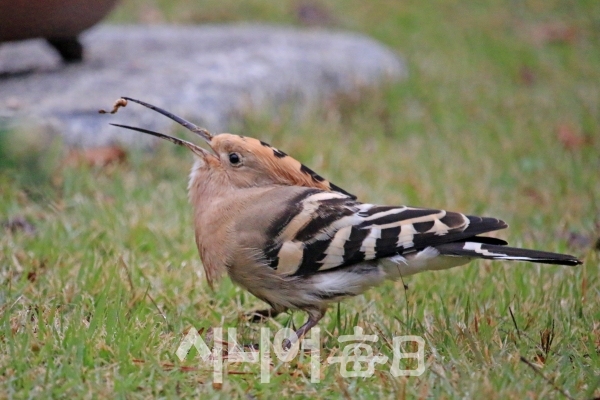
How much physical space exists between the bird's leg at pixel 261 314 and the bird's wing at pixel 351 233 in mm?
361

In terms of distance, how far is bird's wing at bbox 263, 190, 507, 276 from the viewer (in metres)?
3.06

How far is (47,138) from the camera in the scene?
14.6ft

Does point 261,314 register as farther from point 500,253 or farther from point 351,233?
point 500,253

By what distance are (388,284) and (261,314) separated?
0.63m

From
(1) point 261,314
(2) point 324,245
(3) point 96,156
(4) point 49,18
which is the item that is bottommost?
(1) point 261,314

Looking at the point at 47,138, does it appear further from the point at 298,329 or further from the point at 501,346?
the point at 501,346

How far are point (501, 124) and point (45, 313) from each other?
15.9 ft

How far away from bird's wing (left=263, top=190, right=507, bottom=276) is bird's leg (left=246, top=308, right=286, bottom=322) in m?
0.36

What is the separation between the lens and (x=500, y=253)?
2945 mm

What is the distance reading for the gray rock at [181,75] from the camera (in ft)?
17.6

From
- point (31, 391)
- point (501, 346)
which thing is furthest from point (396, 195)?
point (31, 391)

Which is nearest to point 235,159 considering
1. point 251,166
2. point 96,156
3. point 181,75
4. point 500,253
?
point 251,166

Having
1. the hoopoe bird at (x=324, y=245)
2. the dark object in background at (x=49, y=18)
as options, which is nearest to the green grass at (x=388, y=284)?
the hoopoe bird at (x=324, y=245)
